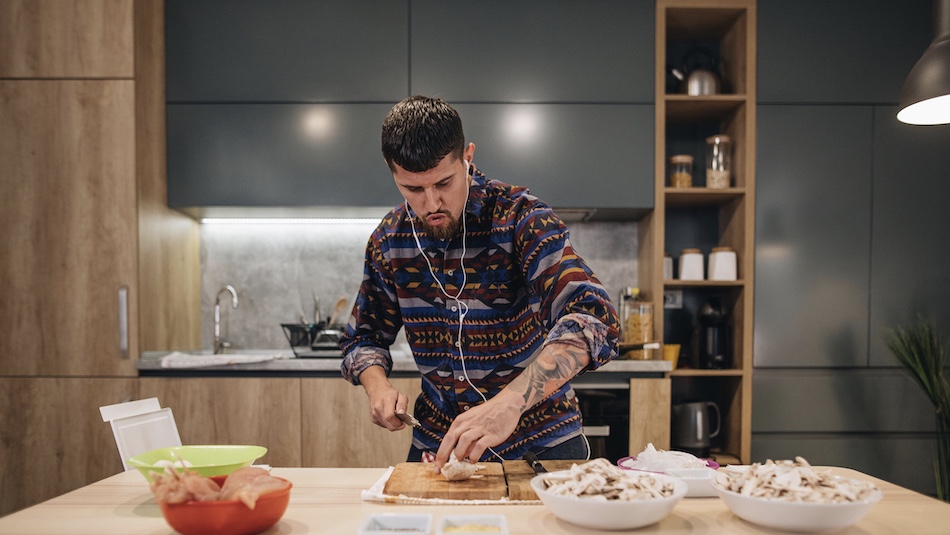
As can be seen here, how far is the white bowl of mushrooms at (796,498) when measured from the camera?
90 centimetres

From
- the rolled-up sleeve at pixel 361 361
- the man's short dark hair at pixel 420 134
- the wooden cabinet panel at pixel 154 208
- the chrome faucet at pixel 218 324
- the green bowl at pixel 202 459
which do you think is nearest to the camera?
the green bowl at pixel 202 459

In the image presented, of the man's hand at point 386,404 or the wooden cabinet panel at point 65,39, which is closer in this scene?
the man's hand at point 386,404

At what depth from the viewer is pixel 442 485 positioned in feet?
3.92

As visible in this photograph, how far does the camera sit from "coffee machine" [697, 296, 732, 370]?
9.88 ft

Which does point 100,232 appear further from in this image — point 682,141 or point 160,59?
point 682,141

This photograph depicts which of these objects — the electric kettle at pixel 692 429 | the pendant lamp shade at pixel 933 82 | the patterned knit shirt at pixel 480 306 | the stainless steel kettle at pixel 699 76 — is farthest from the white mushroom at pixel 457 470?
the stainless steel kettle at pixel 699 76

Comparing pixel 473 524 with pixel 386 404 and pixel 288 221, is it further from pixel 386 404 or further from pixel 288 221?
pixel 288 221

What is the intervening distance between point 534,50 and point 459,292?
6.02 ft

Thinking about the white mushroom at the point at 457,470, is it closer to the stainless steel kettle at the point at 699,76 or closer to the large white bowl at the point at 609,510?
the large white bowl at the point at 609,510

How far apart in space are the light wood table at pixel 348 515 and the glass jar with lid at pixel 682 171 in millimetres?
2015

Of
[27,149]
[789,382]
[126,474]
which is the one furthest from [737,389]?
[27,149]

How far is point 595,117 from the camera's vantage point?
2.99 m

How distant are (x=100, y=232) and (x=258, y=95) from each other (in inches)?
36.8

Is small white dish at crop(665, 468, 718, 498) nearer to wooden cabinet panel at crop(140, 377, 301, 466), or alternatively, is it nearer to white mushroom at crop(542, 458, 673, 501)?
white mushroom at crop(542, 458, 673, 501)
